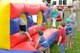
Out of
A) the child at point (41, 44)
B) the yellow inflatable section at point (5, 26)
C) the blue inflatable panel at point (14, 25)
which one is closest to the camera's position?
the yellow inflatable section at point (5, 26)

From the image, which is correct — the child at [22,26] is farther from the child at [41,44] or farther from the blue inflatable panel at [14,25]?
the child at [41,44]

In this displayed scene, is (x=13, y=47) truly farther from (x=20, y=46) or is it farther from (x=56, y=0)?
(x=56, y=0)

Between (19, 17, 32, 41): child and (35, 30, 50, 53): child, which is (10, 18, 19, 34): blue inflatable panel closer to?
(19, 17, 32, 41): child

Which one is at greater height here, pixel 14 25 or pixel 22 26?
pixel 14 25

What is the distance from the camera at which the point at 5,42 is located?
→ 7125mm

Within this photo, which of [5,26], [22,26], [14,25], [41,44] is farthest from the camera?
[22,26]

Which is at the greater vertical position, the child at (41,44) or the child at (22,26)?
the child at (22,26)

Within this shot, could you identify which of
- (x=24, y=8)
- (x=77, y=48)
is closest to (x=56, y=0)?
(x=77, y=48)

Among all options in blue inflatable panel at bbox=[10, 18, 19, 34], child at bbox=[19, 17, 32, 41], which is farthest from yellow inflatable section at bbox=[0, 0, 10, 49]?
child at bbox=[19, 17, 32, 41]

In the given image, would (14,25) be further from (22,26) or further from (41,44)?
(41,44)

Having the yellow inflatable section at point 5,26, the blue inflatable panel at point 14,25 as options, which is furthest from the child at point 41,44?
the yellow inflatable section at point 5,26

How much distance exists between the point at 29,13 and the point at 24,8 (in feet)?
2.28

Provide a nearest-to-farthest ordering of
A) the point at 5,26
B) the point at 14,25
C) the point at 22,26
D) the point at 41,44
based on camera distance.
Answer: the point at 5,26 < the point at 14,25 < the point at 41,44 < the point at 22,26

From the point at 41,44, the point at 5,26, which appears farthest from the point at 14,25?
the point at 41,44
